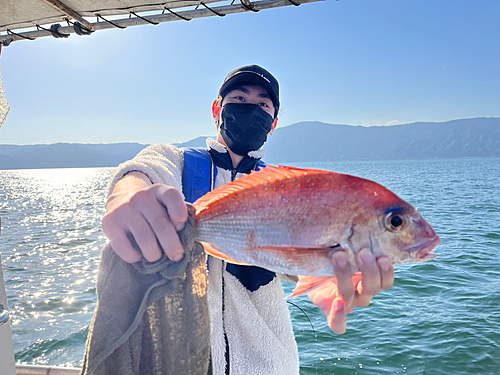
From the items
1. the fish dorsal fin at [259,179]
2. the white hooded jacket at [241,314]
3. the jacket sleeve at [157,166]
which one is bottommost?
the white hooded jacket at [241,314]

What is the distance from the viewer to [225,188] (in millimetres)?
2105

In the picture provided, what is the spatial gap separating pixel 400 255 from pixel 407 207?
0.97ft

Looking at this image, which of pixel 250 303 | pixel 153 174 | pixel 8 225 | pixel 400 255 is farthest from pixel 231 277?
pixel 8 225

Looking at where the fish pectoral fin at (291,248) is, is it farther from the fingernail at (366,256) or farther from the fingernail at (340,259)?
the fingernail at (366,256)

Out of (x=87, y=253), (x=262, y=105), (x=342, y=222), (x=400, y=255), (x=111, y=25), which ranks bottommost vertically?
(x=87, y=253)

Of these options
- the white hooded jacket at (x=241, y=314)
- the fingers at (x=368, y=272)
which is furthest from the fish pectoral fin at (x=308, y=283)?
the white hooded jacket at (x=241, y=314)

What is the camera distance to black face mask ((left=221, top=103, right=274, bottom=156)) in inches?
143

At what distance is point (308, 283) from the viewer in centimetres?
214

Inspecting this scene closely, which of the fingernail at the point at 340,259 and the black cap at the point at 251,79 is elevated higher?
the black cap at the point at 251,79

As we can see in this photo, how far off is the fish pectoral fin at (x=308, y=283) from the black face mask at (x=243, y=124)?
6.45 ft

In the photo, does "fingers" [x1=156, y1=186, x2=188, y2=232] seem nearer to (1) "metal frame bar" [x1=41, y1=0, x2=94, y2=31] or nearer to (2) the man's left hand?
(2) the man's left hand

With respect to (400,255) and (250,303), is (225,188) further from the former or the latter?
(250,303)

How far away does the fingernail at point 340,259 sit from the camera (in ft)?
6.38

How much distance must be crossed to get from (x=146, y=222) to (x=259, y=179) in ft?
2.40
